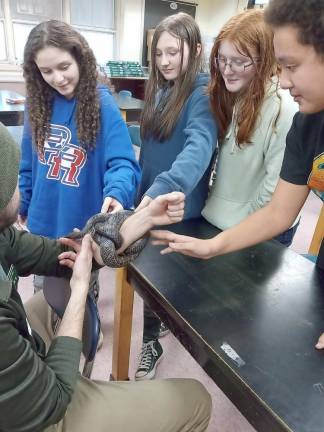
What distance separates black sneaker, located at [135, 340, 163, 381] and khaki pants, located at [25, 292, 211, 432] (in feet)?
2.03

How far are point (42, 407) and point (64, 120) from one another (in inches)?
40.0

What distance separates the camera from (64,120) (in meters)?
1.31

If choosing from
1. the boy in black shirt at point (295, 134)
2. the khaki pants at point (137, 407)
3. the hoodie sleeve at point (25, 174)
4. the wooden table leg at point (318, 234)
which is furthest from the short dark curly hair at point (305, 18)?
the wooden table leg at point (318, 234)

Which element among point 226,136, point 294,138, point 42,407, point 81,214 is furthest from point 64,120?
point 42,407

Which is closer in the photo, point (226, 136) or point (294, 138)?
point (294, 138)

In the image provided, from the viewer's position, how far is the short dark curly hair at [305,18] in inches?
23.3

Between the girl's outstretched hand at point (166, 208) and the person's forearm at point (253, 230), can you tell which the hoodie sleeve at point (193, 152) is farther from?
the person's forearm at point (253, 230)

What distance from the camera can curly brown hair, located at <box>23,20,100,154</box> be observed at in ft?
3.97

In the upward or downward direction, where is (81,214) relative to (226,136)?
downward

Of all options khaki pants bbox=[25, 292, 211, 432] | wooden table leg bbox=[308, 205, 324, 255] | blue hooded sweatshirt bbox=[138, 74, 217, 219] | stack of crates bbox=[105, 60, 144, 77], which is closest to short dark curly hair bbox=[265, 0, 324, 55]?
blue hooded sweatshirt bbox=[138, 74, 217, 219]

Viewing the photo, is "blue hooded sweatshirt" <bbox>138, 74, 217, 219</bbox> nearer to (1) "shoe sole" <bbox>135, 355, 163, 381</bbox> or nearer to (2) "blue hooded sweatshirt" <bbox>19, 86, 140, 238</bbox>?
(2) "blue hooded sweatshirt" <bbox>19, 86, 140, 238</bbox>

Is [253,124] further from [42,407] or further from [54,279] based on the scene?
[42,407]

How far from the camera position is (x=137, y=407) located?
831 mm

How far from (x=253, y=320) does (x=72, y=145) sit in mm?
934
